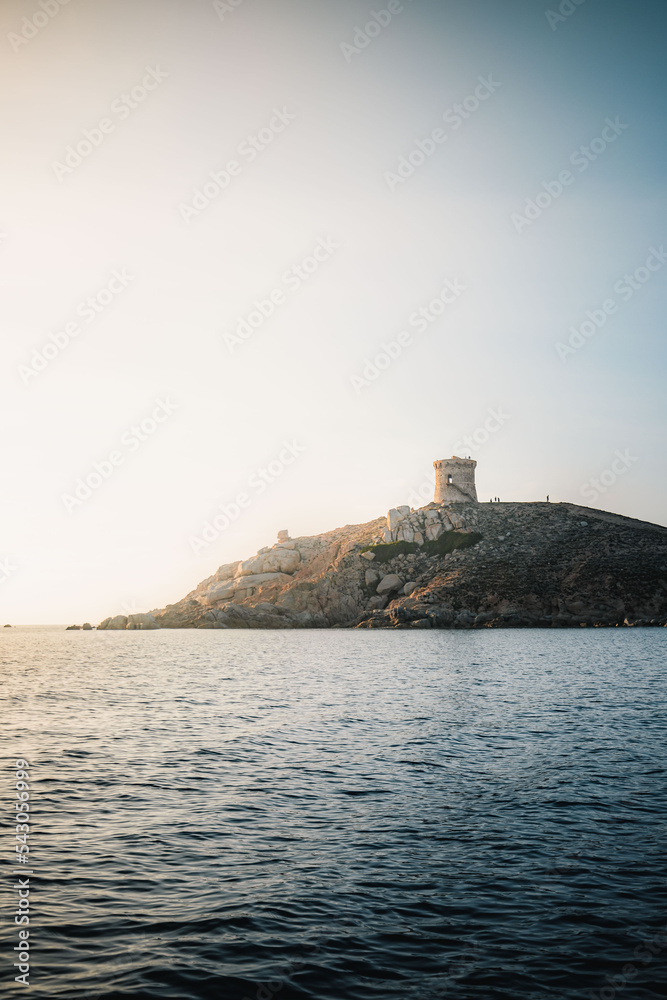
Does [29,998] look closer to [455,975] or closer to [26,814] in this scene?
[455,975]

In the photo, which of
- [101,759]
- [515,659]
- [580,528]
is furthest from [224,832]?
[580,528]

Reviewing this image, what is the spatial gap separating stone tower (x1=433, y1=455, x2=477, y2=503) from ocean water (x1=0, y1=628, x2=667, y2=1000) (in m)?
140

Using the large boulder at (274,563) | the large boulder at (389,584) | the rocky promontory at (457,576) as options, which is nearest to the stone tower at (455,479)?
the rocky promontory at (457,576)

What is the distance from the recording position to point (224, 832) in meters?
16.5

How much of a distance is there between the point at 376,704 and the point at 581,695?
40.2ft

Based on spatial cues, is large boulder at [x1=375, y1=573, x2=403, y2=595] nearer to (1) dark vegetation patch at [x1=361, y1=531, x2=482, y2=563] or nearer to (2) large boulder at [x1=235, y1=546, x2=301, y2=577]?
(1) dark vegetation patch at [x1=361, y1=531, x2=482, y2=563]

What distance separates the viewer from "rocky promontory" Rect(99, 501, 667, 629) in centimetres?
12075

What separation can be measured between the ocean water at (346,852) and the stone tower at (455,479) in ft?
458

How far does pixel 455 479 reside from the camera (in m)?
173

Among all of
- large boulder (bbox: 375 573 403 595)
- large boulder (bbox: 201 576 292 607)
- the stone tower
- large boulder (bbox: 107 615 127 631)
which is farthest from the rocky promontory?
large boulder (bbox: 107 615 127 631)

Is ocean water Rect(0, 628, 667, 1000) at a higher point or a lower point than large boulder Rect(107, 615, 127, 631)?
higher

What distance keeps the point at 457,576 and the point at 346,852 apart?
404ft

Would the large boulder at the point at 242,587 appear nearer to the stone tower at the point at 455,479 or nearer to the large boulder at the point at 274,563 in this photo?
the large boulder at the point at 274,563

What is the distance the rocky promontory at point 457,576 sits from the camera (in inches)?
4754
